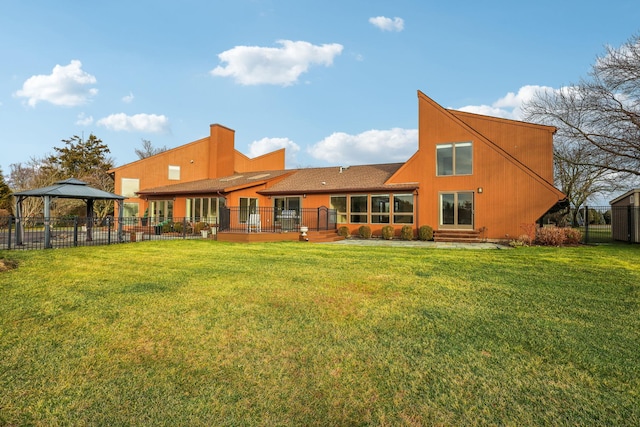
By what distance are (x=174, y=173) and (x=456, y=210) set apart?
71.4 ft

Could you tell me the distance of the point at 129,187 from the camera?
25.7 metres

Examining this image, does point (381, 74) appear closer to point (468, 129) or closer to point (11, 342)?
point (468, 129)

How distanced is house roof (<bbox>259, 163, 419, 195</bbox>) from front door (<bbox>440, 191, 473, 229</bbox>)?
1.77m

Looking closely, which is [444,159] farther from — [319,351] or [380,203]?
[319,351]

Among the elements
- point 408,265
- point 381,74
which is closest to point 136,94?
point 381,74

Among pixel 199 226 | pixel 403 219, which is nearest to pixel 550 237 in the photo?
pixel 403 219

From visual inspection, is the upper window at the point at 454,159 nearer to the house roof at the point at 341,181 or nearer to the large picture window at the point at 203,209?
the house roof at the point at 341,181

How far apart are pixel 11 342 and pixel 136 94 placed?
17.3 metres

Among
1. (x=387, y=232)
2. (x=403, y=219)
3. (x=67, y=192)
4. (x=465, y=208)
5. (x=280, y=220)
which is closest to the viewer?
(x=67, y=192)

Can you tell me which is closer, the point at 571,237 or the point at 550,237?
the point at 550,237

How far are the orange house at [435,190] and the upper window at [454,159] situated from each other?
0.05 m

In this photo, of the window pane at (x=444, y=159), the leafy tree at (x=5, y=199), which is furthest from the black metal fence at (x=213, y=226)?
the leafy tree at (x=5, y=199)

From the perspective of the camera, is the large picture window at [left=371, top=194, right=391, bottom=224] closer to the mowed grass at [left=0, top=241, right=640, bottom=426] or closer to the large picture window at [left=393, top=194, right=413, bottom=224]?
the large picture window at [left=393, top=194, right=413, bottom=224]

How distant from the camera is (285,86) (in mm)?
20203
